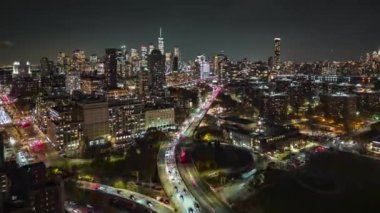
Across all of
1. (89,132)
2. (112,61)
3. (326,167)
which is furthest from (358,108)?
(112,61)

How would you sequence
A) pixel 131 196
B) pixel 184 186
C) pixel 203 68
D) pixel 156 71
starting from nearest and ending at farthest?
1. pixel 131 196
2. pixel 184 186
3. pixel 156 71
4. pixel 203 68

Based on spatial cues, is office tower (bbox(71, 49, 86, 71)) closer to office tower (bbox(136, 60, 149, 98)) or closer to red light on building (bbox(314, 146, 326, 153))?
office tower (bbox(136, 60, 149, 98))

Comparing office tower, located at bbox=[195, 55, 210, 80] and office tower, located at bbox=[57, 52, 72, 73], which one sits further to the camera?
office tower, located at bbox=[195, 55, 210, 80]

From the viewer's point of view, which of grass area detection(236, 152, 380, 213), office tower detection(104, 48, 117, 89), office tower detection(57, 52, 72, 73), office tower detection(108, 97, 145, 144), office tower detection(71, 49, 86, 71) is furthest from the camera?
office tower detection(71, 49, 86, 71)

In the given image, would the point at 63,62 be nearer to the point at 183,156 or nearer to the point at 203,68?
the point at 203,68

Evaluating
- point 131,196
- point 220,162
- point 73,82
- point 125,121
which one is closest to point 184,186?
point 131,196

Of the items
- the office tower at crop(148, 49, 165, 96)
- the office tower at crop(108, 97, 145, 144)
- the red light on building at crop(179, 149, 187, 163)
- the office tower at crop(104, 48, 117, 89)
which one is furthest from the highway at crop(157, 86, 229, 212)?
the office tower at crop(104, 48, 117, 89)
